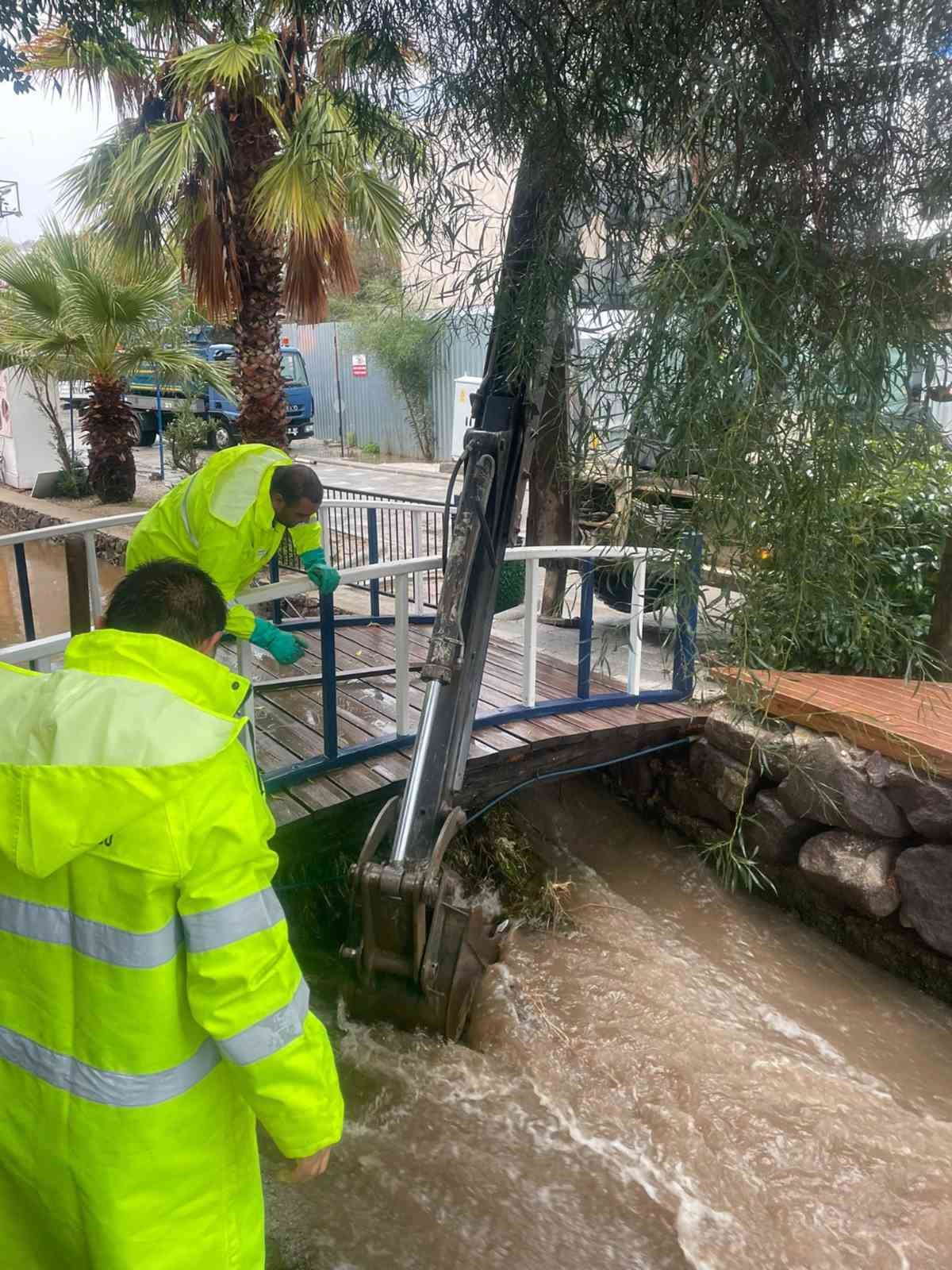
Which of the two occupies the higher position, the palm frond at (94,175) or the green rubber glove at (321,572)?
the palm frond at (94,175)

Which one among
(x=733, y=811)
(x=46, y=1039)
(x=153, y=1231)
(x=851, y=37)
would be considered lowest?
(x=733, y=811)

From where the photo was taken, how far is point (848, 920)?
452 centimetres

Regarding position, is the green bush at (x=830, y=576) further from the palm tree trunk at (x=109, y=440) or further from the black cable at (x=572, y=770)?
the palm tree trunk at (x=109, y=440)

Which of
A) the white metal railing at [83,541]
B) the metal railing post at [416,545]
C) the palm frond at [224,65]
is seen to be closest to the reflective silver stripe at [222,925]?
the white metal railing at [83,541]

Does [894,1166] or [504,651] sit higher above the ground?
[504,651]

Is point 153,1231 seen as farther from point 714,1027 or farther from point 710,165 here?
point 714,1027

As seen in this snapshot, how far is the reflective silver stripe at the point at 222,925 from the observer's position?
55.2 inches

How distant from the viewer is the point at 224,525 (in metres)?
3.60

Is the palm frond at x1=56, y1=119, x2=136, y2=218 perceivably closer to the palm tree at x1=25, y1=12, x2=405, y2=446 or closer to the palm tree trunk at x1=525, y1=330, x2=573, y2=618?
the palm tree at x1=25, y1=12, x2=405, y2=446

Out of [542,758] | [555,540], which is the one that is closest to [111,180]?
[555,540]

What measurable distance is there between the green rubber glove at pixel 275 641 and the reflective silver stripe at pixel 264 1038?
7.75 ft

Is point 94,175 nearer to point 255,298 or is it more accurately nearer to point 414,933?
point 255,298

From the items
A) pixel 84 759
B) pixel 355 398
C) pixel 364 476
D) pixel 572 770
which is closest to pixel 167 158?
pixel 572 770

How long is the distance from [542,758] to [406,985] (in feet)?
5.58
